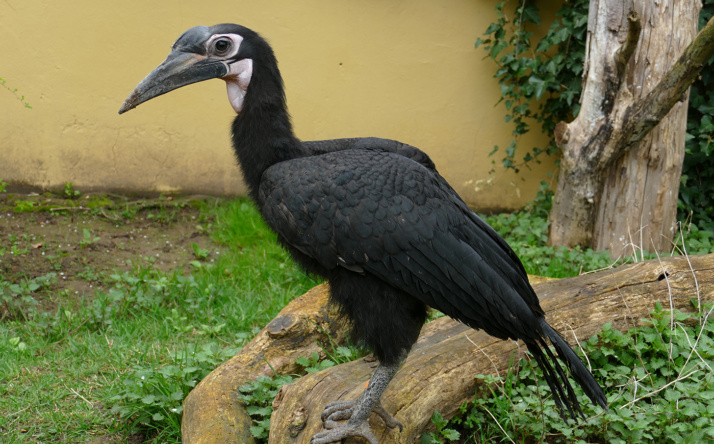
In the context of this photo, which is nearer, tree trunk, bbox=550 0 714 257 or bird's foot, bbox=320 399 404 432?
bird's foot, bbox=320 399 404 432

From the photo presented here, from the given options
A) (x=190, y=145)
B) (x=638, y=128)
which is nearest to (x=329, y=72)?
(x=190, y=145)

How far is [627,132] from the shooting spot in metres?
4.56

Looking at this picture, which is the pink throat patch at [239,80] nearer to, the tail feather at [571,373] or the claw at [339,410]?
the claw at [339,410]

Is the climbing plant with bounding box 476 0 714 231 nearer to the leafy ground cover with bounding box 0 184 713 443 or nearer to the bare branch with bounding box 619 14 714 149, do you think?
the leafy ground cover with bounding box 0 184 713 443

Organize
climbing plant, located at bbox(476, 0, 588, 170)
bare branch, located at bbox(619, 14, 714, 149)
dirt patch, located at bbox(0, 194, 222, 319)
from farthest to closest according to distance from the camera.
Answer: climbing plant, located at bbox(476, 0, 588, 170)
dirt patch, located at bbox(0, 194, 222, 319)
bare branch, located at bbox(619, 14, 714, 149)

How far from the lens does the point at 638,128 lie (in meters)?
4.51

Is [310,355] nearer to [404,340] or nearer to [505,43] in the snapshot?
[404,340]

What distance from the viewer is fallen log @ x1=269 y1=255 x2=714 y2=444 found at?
108 inches

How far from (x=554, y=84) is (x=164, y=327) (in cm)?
370

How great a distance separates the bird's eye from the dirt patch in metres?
2.50

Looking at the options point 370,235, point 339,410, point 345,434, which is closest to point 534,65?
point 370,235

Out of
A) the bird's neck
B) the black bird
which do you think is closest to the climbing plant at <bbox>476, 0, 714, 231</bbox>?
the black bird

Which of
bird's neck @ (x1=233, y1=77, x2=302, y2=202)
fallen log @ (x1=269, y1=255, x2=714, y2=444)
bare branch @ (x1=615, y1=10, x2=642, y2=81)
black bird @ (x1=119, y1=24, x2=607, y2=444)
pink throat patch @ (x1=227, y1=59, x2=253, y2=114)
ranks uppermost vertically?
bare branch @ (x1=615, y1=10, x2=642, y2=81)

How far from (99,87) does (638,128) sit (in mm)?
4461
